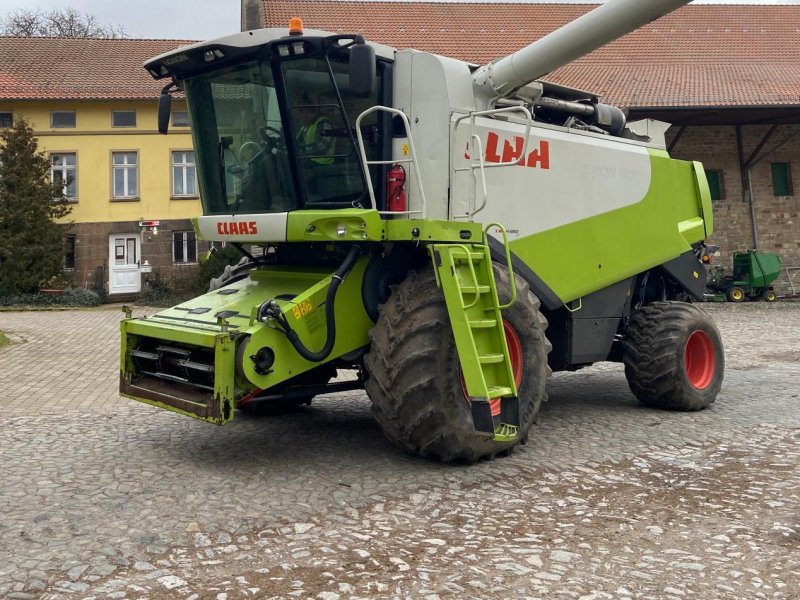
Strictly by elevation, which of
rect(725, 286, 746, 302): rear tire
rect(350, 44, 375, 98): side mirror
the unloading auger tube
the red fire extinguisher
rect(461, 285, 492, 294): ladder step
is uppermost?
the unloading auger tube

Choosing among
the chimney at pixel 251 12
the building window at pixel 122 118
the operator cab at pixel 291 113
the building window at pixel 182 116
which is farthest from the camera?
the chimney at pixel 251 12

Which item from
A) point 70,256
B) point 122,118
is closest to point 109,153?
point 122,118

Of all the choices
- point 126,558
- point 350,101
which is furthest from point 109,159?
point 126,558

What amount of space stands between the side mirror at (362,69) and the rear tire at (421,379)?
124 cm

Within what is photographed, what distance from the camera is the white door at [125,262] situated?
25031 mm

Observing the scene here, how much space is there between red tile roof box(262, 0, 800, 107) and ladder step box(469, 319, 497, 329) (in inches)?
699

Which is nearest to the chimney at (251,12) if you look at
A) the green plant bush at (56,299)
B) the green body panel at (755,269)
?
the green plant bush at (56,299)

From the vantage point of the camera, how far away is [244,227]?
18.9 feet

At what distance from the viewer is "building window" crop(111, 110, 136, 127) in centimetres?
2516

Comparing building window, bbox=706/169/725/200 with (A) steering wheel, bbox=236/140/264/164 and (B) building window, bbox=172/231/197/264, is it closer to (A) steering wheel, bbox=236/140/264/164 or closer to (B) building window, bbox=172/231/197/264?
(B) building window, bbox=172/231/197/264

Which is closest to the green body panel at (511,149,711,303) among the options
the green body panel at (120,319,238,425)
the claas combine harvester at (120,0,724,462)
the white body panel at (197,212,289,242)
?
the claas combine harvester at (120,0,724,462)

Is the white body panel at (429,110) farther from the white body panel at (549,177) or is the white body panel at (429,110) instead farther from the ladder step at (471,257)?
the ladder step at (471,257)

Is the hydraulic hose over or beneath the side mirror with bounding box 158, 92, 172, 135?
beneath

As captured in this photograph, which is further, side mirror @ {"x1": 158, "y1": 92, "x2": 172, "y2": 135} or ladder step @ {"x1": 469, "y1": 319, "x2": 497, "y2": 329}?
side mirror @ {"x1": 158, "y1": 92, "x2": 172, "y2": 135}
